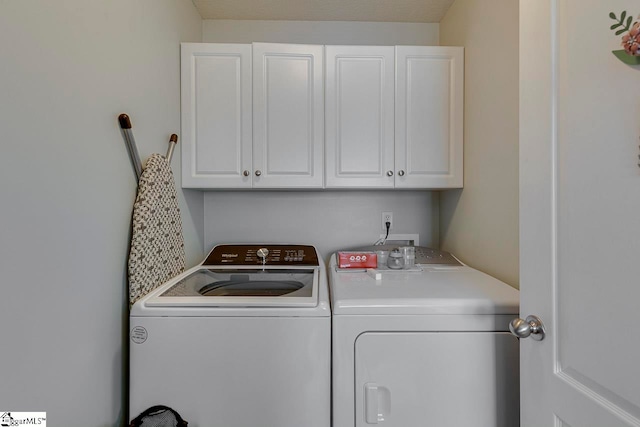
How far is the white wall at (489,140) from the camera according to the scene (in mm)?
1371

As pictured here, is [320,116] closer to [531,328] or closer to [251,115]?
[251,115]

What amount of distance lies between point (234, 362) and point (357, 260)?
82 cm

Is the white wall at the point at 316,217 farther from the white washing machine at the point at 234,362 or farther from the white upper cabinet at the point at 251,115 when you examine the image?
the white washing machine at the point at 234,362

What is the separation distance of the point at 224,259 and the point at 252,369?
0.85 meters

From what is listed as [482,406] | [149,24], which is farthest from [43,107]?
[482,406]

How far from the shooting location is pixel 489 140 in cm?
155

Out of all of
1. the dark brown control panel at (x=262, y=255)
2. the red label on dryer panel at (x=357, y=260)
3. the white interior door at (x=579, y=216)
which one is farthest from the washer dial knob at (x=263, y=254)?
the white interior door at (x=579, y=216)

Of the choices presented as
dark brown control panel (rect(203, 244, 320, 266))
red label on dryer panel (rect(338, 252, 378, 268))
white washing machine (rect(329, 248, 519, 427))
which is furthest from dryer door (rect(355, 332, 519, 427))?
dark brown control panel (rect(203, 244, 320, 266))

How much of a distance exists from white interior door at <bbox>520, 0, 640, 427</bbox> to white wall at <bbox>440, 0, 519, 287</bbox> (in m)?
0.48

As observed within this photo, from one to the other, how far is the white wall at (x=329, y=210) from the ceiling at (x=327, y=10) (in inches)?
2.5

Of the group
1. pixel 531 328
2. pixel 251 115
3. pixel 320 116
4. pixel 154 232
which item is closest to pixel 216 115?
pixel 251 115

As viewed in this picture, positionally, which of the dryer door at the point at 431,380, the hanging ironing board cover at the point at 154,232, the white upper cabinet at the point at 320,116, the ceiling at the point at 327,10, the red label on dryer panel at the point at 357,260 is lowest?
the dryer door at the point at 431,380

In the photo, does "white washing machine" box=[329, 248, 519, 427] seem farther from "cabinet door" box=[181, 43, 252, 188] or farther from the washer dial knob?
"cabinet door" box=[181, 43, 252, 188]

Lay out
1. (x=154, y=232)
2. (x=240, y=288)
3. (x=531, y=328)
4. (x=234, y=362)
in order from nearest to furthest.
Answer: (x=531, y=328)
(x=234, y=362)
(x=154, y=232)
(x=240, y=288)
